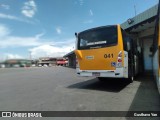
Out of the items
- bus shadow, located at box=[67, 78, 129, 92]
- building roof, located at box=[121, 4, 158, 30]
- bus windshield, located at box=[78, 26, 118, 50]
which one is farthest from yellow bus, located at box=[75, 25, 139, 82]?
building roof, located at box=[121, 4, 158, 30]

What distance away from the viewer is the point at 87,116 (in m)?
5.20

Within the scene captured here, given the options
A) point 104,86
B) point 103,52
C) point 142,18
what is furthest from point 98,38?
point 142,18

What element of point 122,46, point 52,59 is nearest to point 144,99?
point 122,46

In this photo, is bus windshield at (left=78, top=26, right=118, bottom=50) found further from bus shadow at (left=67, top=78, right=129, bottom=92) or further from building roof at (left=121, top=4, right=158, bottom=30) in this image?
building roof at (left=121, top=4, right=158, bottom=30)

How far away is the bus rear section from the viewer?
29.2ft

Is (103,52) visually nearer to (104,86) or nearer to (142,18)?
(104,86)

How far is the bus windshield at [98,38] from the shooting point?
360 inches

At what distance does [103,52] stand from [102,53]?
7cm

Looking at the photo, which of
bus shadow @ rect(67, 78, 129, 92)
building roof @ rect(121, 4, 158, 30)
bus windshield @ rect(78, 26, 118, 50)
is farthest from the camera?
building roof @ rect(121, 4, 158, 30)

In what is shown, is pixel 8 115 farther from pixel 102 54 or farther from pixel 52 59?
pixel 52 59

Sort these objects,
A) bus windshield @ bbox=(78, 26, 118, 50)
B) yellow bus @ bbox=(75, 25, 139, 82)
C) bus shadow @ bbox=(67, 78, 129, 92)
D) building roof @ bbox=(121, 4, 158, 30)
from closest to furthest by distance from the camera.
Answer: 1. yellow bus @ bbox=(75, 25, 139, 82)
2. bus windshield @ bbox=(78, 26, 118, 50)
3. bus shadow @ bbox=(67, 78, 129, 92)
4. building roof @ bbox=(121, 4, 158, 30)

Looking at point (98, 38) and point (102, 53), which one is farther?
point (98, 38)

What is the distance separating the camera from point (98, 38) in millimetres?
9641

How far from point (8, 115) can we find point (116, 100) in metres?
3.61
